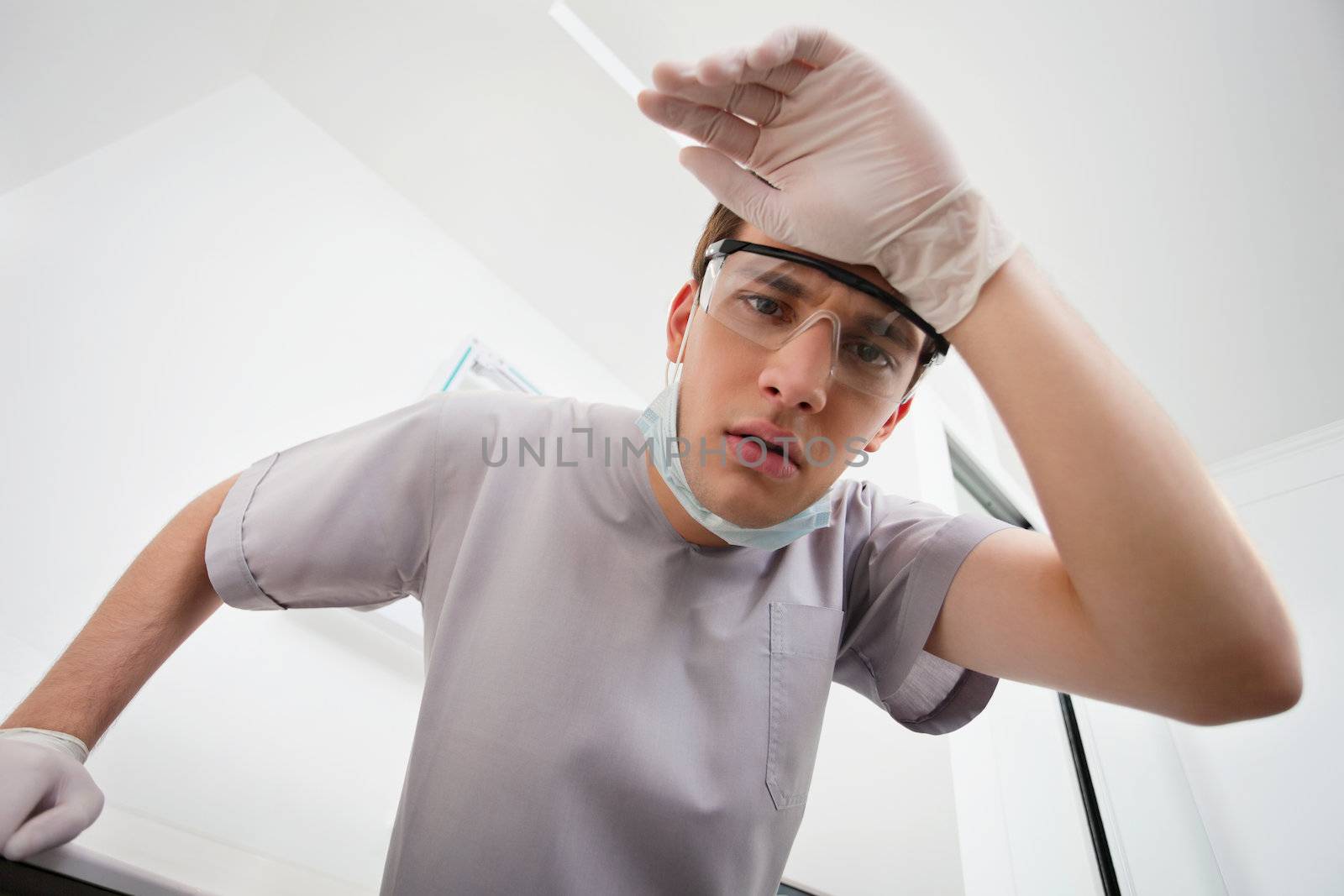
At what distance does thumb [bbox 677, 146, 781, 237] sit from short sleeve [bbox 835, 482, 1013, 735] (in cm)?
51

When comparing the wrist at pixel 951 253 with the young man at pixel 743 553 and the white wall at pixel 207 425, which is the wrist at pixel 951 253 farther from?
the white wall at pixel 207 425

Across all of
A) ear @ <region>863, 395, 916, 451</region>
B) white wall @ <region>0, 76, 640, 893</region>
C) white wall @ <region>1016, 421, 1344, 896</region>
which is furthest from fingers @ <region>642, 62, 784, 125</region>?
white wall @ <region>1016, 421, 1344, 896</region>

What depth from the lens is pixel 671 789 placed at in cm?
73

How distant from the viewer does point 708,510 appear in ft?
2.67

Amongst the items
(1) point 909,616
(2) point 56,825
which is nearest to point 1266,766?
(1) point 909,616

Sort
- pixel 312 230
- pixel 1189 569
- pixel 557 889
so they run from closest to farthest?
pixel 1189 569 < pixel 557 889 < pixel 312 230

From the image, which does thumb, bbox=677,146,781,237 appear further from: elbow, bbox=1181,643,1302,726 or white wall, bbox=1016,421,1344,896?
white wall, bbox=1016,421,1344,896

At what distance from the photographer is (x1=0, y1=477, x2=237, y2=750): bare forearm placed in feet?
2.28

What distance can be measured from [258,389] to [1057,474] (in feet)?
5.79

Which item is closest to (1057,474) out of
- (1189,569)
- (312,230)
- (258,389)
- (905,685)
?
(1189,569)

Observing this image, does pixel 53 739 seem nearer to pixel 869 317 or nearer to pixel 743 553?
pixel 743 553

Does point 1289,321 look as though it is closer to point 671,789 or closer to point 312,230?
point 671,789

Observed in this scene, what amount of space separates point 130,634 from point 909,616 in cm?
104

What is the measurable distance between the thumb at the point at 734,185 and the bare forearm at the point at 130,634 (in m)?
0.83
